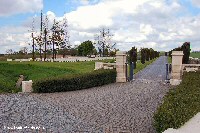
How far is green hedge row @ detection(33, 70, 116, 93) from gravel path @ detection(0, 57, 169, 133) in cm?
247

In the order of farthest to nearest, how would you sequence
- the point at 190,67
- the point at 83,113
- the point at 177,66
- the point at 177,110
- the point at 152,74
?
1. the point at 152,74
2. the point at 190,67
3. the point at 177,66
4. the point at 83,113
5. the point at 177,110

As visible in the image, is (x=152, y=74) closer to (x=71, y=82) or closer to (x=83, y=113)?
(x=71, y=82)

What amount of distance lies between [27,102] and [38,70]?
12688 millimetres

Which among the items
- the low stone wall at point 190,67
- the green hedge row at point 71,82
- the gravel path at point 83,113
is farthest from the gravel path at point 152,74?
the gravel path at point 83,113

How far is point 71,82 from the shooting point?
19.0 meters

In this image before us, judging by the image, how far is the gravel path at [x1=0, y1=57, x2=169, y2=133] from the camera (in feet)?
31.1

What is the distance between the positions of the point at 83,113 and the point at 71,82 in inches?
293

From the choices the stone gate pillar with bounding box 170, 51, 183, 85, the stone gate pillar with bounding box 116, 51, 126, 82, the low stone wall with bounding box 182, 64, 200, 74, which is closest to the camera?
the low stone wall with bounding box 182, 64, 200, 74

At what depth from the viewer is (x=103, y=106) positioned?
13.0 m

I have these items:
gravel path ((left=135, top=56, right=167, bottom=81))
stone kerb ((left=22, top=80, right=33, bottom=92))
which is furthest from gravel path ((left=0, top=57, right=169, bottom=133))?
gravel path ((left=135, top=56, right=167, bottom=81))

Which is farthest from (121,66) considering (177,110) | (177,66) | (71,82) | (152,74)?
(177,110)

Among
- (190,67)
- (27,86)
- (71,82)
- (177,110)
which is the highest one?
(190,67)

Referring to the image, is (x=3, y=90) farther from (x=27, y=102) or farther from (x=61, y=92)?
(x=27, y=102)

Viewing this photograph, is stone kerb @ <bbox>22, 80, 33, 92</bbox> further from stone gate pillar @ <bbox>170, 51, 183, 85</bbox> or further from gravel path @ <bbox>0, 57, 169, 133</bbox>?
stone gate pillar @ <bbox>170, 51, 183, 85</bbox>
